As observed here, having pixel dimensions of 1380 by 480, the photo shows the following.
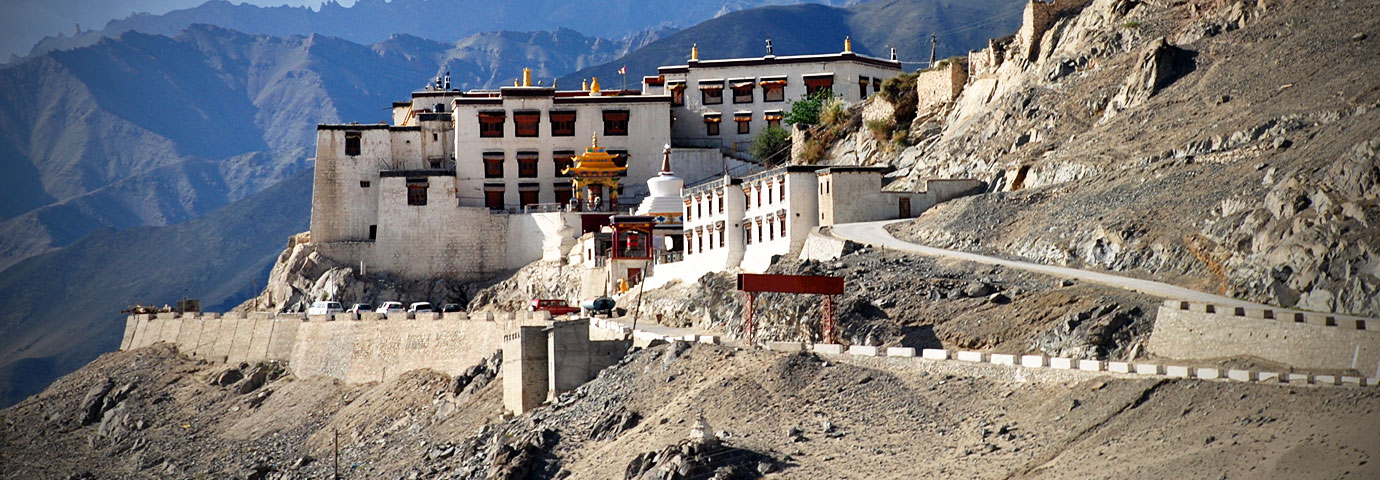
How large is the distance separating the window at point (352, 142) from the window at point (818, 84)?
23165mm

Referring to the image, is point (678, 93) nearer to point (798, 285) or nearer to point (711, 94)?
point (711, 94)

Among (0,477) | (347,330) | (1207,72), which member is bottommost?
(0,477)

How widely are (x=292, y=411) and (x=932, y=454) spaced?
40.0 metres


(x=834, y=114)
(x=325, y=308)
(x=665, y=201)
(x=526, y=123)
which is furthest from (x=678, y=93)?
(x=325, y=308)

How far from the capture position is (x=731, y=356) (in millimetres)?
58844

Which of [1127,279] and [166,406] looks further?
[166,406]

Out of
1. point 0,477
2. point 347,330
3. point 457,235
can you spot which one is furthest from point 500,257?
point 0,477

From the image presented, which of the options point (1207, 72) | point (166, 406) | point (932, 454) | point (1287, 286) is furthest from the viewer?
point (166, 406)

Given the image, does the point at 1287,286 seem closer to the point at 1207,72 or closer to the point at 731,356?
the point at 731,356

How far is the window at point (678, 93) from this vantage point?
103 metres

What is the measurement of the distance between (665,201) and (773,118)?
711 inches

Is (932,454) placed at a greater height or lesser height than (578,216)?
lesser

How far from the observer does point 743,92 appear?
336 ft

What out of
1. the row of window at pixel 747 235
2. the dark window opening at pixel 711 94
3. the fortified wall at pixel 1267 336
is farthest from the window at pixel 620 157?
the fortified wall at pixel 1267 336
